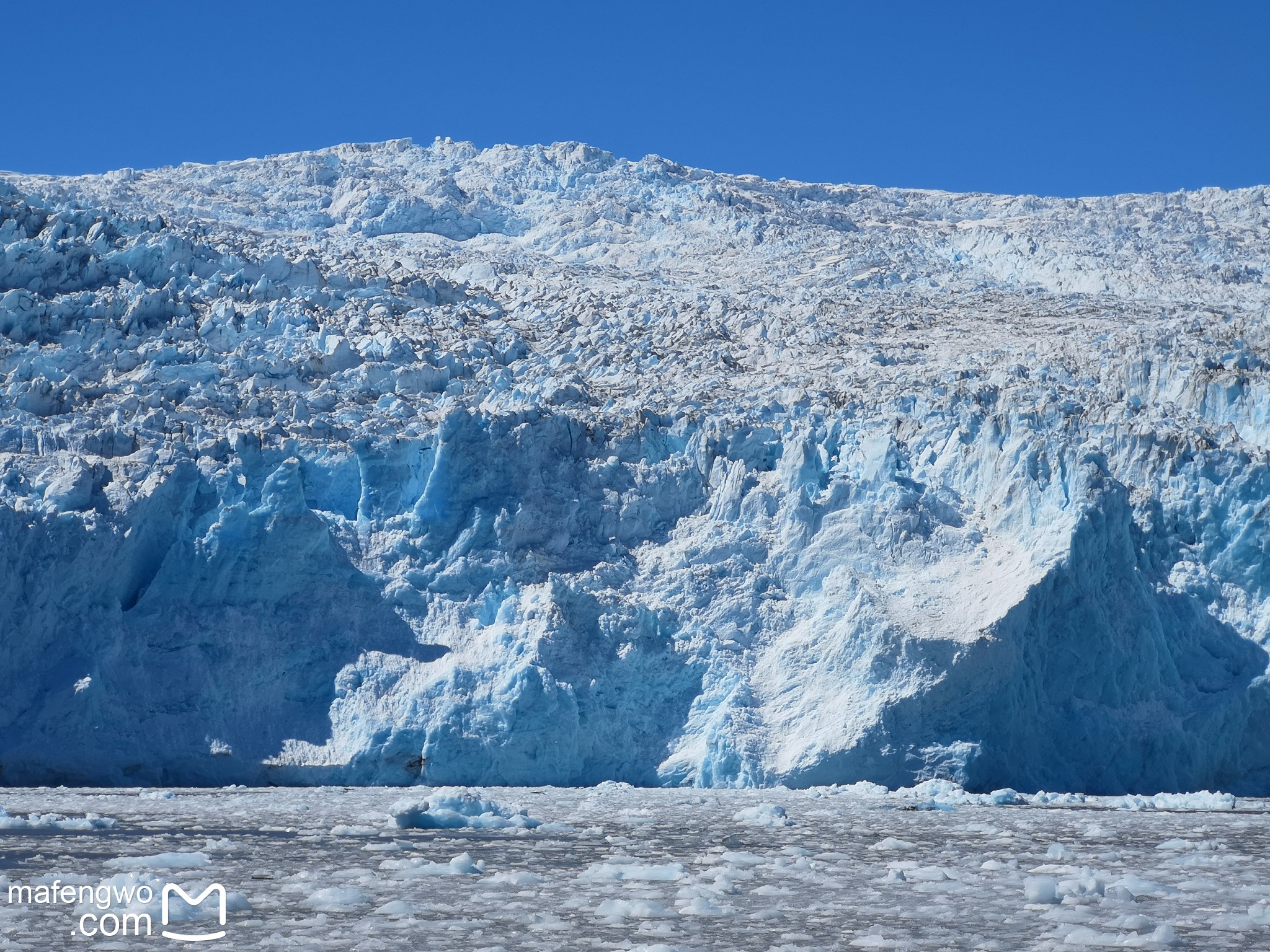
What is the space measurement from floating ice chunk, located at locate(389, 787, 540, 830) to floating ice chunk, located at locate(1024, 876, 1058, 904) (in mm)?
5813

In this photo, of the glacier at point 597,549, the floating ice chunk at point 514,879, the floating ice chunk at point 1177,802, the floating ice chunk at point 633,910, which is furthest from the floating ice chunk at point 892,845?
the glacier at point 597,549

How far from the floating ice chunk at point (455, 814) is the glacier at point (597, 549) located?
5.80m

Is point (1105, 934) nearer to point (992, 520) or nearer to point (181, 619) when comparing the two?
point (992, 520)

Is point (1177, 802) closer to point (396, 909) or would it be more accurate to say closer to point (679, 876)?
point (679, 876)

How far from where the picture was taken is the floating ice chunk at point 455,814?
13.7 meters

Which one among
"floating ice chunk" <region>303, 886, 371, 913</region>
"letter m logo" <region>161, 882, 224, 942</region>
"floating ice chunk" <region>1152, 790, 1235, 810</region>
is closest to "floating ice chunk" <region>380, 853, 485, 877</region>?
"floating ice chunk" <region>303, 886, 371, 913</region>

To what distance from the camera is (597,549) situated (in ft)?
75.7

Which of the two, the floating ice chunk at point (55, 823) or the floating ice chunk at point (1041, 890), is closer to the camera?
the floating ice chunk at point (1041, 890)

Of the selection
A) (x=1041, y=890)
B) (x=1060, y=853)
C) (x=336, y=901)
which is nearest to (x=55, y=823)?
(x=336, y=901)

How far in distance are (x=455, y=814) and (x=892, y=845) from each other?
4510 millimetres

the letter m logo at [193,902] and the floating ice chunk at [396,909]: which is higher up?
the letter m logo at [193,902]

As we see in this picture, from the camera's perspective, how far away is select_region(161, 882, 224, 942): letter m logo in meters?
7.19

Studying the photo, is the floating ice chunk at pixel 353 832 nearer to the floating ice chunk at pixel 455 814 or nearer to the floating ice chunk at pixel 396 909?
the floating ice chunk at pixel 455 814

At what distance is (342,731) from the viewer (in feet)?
68.1
